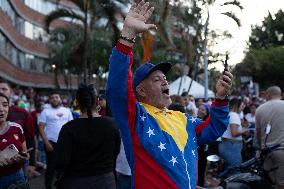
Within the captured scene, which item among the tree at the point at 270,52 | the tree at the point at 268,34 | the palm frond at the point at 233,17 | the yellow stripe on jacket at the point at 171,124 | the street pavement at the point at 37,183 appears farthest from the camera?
the tree at the point at 268,34

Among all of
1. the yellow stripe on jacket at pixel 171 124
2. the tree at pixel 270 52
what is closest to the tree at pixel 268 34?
the tree at pixel 270 52

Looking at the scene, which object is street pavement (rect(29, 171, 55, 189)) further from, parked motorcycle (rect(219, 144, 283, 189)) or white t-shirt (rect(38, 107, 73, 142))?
parked motorcycle (rect(219, 144, 283, 189))

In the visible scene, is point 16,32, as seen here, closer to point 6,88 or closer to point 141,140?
point 6,88

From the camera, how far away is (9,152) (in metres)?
4.56

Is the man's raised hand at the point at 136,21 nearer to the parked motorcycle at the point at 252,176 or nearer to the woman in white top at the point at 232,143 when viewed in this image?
the parked motorcycle at the point at 252,176

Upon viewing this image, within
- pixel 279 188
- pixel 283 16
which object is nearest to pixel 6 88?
pixel 279 188

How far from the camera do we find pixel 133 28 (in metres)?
3.04

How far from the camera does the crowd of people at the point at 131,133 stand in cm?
312

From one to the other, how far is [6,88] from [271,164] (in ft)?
12.4

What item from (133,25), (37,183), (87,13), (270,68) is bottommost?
(37,183)

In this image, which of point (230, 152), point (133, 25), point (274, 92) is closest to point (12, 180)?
point (133, 25)

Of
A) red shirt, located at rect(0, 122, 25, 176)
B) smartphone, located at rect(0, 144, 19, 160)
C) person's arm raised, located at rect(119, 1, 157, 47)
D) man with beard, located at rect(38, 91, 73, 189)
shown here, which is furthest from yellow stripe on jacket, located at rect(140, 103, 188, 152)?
man with beard, located at rect(38, 91, 73, 189)

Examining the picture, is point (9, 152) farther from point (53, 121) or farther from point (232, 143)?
point (232, 143)

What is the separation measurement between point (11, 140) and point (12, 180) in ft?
1.23
